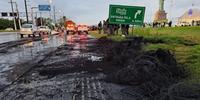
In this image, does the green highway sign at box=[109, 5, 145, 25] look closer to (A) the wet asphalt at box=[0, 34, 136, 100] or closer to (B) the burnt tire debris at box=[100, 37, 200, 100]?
(A) the wet asphalt at box=[0, 34, 136, 100]

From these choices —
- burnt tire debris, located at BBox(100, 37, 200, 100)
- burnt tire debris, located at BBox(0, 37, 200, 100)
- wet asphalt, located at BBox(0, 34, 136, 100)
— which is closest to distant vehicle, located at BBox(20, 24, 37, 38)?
wet asphalt, located at BBox(0, 34, 136, 100)

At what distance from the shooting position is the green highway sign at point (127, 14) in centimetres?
2417

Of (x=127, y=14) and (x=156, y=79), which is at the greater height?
(x=127, y=14)

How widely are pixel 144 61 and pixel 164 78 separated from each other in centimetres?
125

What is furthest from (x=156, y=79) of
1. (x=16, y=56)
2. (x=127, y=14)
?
(x=127, y=14)

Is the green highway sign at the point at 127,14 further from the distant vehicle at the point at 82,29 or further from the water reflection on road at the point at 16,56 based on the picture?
the distant vehicle at the point at 82,29

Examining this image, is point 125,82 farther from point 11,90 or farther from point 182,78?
point 11,90

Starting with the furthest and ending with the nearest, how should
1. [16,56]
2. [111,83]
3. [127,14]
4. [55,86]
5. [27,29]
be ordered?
[27,29] → [127,14] → [16,56] → [111,83] → [55,86]

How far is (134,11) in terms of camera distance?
24453mm

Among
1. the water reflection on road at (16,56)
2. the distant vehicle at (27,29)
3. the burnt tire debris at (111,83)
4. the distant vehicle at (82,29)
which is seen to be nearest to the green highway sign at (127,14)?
the water reflection on road at (16,56)

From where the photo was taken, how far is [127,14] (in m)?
24.8

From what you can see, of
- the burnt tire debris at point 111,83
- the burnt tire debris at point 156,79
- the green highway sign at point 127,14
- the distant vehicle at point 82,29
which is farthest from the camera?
the distant vehicle at point 82,29

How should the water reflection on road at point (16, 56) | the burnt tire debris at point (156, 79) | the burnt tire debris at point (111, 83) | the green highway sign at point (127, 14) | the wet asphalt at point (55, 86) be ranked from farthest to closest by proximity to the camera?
1. the green highway sign at point (127, 14)
2. the water reflection on road at point (16, 56)
3. the wet asphalt at point (55, 86)
4. the burnt tire debris at point (111, 83)
5. the burnt tire debris at point (156, 79)

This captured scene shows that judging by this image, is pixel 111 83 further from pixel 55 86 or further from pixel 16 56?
pixel 16 56
